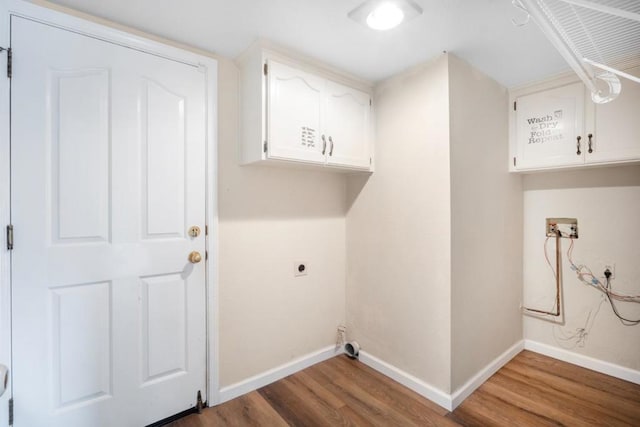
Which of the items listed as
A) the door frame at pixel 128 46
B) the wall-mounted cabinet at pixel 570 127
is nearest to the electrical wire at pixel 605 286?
the wall-mounted cabinet at pixel 570 127

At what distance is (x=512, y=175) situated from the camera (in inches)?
99.5

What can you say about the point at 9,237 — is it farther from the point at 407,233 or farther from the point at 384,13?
the point at 407,233

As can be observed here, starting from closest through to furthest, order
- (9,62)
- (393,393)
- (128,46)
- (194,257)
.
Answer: (9,62) → (128,46) → (194,257) → (393,393)

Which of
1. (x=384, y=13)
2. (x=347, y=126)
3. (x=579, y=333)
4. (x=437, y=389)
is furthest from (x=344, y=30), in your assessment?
(x=579, y=333)

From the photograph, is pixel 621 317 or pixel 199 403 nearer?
pixel 199 403

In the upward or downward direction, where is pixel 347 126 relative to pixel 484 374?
upward

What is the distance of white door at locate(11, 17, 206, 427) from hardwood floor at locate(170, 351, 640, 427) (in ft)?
1.27

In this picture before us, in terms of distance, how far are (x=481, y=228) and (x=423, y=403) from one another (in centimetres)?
123

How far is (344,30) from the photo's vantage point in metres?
1.70

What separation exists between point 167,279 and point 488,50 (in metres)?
2.38

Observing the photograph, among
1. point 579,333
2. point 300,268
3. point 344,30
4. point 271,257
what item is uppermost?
point 344,30

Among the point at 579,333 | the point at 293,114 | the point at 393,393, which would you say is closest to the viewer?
the point at 293,114

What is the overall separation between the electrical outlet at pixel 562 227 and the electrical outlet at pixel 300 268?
2.02 meters

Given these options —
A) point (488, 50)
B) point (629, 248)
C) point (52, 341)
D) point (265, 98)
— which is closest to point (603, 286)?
point (629, 248)
